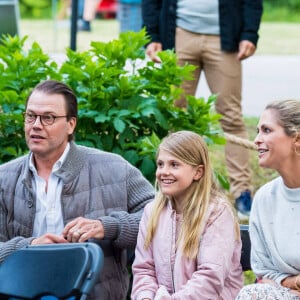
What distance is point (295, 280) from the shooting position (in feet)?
13.4

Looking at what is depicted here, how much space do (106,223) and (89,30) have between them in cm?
1741

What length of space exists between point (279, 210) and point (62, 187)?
926mm

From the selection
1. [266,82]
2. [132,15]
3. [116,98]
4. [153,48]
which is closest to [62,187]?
[116,98]

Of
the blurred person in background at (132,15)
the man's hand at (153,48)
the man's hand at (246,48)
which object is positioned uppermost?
the man's hand at (246,48)

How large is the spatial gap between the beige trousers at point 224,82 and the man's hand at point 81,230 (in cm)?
279

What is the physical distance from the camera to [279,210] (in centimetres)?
418

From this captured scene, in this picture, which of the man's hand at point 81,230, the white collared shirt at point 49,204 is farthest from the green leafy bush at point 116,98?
the man's hand at point 81,230

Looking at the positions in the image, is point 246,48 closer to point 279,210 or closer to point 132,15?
point 279,210

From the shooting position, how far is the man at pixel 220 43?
687cm

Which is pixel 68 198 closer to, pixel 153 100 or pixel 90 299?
pixel 90 299

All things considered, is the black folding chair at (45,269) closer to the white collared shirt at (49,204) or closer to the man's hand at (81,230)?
the man's hand at (81,230)

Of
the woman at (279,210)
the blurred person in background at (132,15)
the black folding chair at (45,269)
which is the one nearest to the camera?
the black folding chair at (45,269)

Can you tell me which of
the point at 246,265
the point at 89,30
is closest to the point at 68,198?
the point at 246,265

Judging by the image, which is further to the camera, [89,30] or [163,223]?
[89,30]
